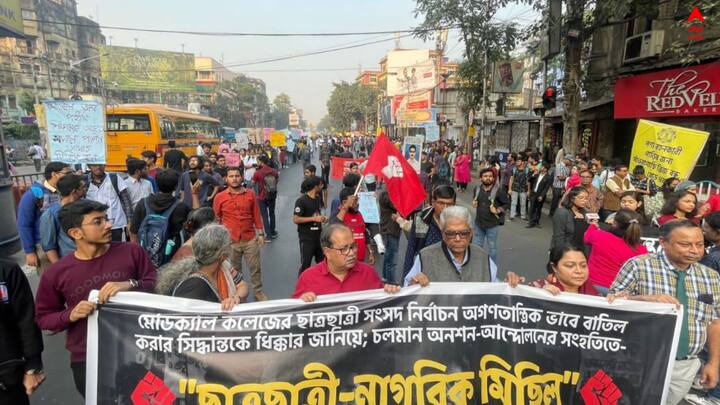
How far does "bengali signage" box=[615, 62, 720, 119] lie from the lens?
29.7ft

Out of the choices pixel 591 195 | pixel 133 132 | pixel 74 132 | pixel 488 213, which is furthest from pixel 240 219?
pixel 133 132

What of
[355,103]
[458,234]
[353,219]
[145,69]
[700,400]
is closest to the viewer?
[700,400]

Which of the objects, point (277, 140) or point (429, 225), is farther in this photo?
point (277, 140)

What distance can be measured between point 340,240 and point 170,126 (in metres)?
17.7

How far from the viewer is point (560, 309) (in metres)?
2.51

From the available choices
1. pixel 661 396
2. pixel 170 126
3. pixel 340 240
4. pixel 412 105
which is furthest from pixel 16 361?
pixel 412 105

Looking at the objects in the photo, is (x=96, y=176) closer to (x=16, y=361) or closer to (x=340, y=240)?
(x=16, y=361)

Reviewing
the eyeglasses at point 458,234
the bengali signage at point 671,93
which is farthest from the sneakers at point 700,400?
the bengali signage at point 671,93

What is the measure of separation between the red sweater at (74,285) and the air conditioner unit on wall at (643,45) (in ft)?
41.3

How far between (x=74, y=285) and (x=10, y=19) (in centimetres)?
817

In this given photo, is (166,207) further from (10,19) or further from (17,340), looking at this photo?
(10,19)

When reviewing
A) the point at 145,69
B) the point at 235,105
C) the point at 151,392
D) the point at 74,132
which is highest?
the point at 145,69

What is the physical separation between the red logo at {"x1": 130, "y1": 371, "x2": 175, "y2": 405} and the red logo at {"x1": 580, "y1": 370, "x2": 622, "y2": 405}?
7.77 feet

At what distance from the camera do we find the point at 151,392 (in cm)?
230
